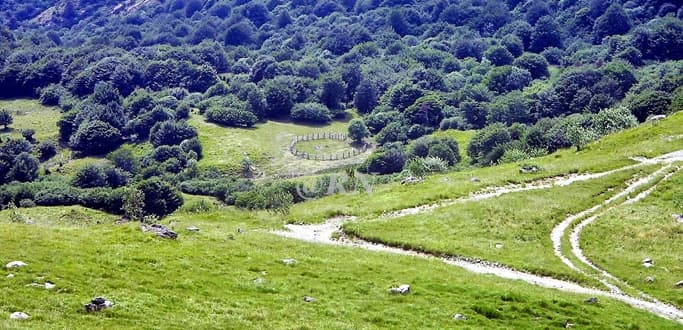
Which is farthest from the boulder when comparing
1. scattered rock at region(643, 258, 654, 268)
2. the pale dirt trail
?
scattered rock at region(643, 258, 654, 268)

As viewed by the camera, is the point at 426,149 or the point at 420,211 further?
the point at 426,149

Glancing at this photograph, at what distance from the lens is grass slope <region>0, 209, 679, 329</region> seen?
35.8 meters

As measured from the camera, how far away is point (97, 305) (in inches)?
1388

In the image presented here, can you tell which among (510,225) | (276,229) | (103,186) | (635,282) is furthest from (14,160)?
(635,282)

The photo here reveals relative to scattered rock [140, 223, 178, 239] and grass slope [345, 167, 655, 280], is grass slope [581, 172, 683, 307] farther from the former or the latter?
scattered rock [140, 223, 178, 239]

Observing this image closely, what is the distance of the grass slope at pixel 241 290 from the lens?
35.8 m

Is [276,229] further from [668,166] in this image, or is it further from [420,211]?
[668,166]

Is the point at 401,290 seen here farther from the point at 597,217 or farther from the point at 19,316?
the point at 597,217

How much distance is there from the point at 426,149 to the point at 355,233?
111744 mm

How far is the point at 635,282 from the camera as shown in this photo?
174 feet

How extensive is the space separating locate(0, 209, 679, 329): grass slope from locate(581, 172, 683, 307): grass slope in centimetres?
784

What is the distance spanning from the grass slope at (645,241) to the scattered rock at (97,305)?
36.0m

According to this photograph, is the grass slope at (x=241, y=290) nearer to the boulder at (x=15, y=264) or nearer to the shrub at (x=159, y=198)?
the boulder at (x=15, y=264)

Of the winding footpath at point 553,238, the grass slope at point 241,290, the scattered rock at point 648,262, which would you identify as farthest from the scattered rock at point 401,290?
the scattered rock at point 648,262
